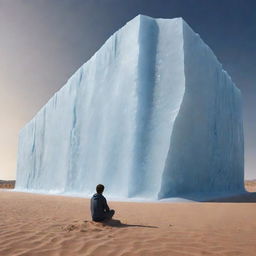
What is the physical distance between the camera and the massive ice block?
1172 cm

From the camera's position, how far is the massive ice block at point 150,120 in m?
11.7

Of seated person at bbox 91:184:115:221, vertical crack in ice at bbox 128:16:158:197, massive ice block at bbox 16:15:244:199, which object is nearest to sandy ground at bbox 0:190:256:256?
seated person at bbox 91:184:115:221

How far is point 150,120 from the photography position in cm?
1220

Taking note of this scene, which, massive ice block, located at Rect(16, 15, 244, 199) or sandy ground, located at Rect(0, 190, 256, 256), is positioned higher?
massive ice block, located at Rect(16, 15, 244, 199)

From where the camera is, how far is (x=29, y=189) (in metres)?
26.4

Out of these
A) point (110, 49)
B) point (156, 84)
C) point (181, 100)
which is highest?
point (110, 49)

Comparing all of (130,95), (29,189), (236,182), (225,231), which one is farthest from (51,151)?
(225,231)

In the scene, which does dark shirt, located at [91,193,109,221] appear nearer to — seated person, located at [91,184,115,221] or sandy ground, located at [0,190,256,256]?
seated person, located at [91,184,115,221]

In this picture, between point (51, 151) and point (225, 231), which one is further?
point (51, 151)

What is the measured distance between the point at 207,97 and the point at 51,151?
12153mm

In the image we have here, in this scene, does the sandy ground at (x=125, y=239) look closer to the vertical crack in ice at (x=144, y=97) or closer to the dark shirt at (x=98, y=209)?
the dark shirt at (x=98, y=209)

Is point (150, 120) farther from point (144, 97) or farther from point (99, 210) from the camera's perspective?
point (99, 210)

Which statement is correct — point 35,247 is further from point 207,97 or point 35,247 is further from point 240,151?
point 240,151

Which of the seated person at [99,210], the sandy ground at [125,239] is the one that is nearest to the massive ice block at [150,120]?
the seated person at [99,210]
